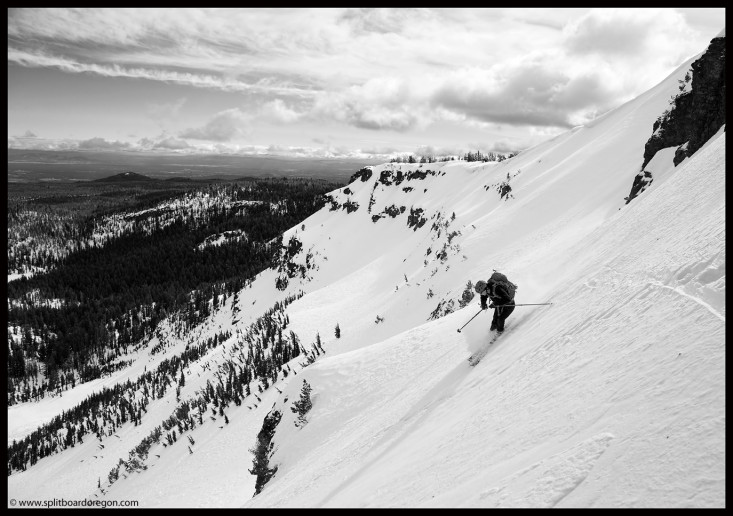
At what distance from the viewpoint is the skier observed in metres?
10.6

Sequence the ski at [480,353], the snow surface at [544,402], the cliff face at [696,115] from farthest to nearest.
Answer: the cliff face at [696,115]
the ski at [480,353]
the snow surface at [544,402]

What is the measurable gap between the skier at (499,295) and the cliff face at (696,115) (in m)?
17.3

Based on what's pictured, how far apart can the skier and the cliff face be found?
17.3 metres

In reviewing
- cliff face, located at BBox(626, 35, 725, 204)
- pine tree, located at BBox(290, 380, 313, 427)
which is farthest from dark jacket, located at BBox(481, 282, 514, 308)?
cliff face, located at BBox(626, 35, 725, 204)

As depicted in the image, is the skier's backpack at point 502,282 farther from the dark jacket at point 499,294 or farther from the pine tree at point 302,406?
the pine tree at point 302,406

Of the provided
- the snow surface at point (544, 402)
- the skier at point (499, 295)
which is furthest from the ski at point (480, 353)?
the skier at point (499, 295)

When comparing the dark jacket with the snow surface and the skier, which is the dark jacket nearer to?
the skier

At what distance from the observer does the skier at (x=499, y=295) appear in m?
10.6

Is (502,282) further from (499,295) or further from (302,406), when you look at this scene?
(302,406)

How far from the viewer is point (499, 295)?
419 inches

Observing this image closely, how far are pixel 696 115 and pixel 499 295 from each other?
22.9 metres

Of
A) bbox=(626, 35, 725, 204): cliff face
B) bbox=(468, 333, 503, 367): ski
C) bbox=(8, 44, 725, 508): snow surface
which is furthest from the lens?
bbox=(626, 35, 725, 204): cliff face

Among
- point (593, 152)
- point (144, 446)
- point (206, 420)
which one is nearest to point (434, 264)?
point (593, 152)

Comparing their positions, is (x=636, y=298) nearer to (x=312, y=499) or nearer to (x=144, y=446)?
(x=312, y=499)
